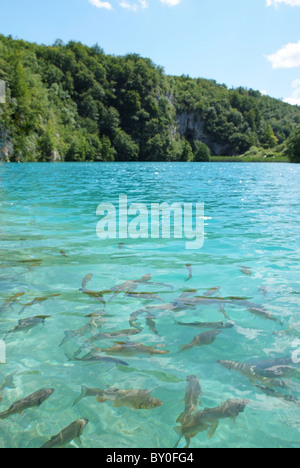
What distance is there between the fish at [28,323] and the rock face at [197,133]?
177 meters

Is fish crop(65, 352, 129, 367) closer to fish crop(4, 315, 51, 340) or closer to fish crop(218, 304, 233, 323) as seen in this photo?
fish crop(4, 315, 51, 340)

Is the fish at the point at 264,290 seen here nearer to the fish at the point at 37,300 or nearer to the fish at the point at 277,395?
the fish at the point at 277,395

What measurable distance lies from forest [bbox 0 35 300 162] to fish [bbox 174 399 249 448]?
214 feet

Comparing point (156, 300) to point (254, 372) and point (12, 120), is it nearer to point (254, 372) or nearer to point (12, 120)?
point (254, 372)

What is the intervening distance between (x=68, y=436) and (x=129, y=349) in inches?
51.7

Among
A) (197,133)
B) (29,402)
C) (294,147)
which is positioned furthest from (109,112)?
(29,402)

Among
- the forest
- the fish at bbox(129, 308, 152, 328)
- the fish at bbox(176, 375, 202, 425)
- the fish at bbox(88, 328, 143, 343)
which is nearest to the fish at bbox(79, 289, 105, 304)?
the fish at bbox(129, 308, 152, 328)

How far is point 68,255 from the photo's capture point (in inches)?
312

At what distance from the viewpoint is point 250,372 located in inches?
140

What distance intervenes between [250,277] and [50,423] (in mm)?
4669

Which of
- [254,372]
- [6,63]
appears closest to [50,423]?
[254,372]

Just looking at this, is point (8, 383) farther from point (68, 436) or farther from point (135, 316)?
point (135, 316)

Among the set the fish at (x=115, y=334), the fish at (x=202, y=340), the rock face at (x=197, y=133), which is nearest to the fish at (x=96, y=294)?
the fish at (x=115, y=334)

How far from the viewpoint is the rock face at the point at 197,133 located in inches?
6871
